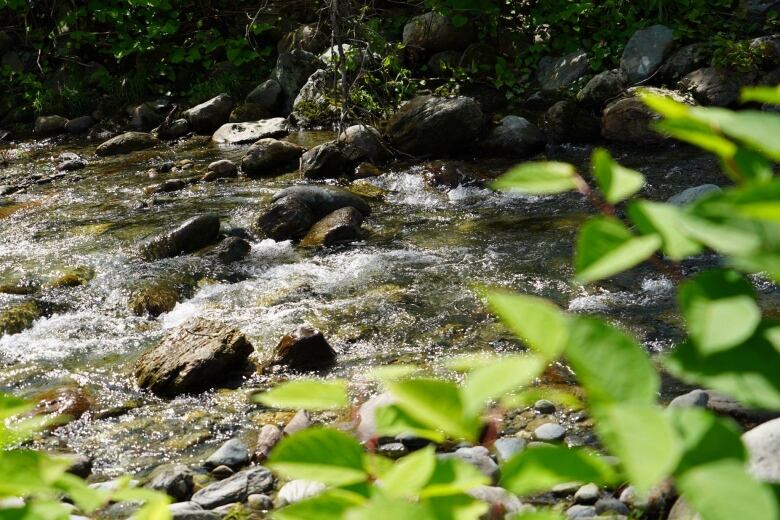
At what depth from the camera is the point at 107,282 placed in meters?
6.56

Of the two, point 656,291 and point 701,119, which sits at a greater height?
point 701,119

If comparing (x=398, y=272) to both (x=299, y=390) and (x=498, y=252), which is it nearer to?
(x=498, y=252)

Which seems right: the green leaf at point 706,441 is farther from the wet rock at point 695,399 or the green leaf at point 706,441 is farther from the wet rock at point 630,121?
the wet rock at point 630,121

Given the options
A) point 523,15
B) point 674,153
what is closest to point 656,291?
point 674,153

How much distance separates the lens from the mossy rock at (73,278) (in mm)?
6562

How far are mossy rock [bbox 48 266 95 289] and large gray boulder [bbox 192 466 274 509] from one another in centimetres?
350

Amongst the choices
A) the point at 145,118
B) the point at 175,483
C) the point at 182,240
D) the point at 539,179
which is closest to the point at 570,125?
the point at 182,240

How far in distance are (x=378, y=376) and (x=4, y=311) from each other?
5.83 m

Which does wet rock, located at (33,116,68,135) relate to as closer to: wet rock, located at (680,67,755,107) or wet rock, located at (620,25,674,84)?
wet rock, located at (620,25,674,84)

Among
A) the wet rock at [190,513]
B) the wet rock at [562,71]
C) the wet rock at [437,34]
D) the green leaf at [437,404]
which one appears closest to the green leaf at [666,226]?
the green leaf at [437,404]

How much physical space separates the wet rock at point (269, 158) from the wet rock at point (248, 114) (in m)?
2.27

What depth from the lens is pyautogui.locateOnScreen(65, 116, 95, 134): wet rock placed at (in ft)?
42.4

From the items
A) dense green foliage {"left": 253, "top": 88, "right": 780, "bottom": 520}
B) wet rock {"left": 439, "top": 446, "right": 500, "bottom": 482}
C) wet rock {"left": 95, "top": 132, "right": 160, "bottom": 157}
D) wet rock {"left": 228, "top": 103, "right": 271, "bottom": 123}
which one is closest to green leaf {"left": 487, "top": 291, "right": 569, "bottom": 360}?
dense green foliage {"left": 253, "top": 88, "right": 780, "bottom": 520}

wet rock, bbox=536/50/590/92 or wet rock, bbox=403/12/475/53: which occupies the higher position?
wet rock, bbox=403/12/475/53
